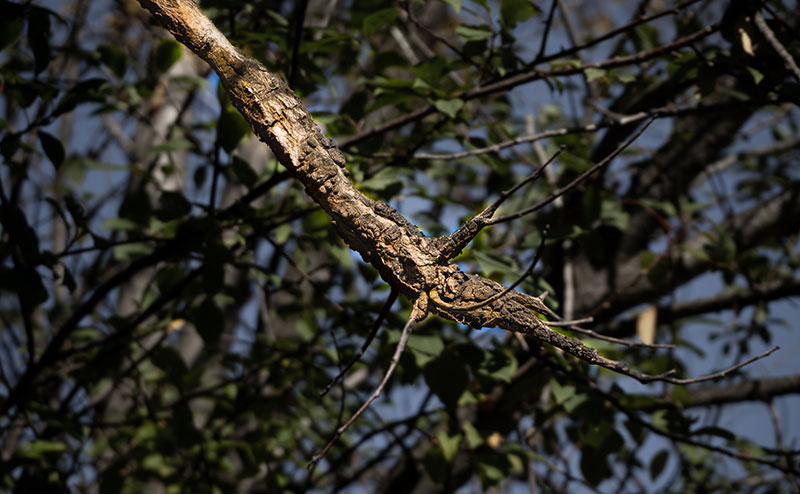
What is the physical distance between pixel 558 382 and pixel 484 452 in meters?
0.28

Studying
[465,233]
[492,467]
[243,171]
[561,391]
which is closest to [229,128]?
[243,171]

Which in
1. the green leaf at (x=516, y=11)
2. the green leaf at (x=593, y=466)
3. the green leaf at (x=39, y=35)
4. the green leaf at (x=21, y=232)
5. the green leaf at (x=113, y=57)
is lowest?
the green leaf at (x=593, y=466)

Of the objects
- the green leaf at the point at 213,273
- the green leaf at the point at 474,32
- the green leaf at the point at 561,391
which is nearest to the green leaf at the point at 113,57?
the green leaf at the point at 213,273

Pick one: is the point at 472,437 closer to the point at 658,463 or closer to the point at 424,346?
the point at 424,346

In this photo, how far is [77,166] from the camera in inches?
72.0

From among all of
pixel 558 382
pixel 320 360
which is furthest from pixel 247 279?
pixel 558 382

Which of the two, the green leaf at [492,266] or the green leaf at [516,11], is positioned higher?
the green leaf at [516,11]

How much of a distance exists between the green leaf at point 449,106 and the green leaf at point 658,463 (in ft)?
3.60

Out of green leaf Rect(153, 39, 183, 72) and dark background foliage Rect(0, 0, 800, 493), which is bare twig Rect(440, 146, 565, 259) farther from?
green leaf Rect(153, 39, 183, 72)

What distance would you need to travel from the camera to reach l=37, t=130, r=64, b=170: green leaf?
1.06 meters

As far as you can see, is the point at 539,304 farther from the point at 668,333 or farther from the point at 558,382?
the point at 668,333

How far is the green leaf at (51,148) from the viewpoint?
41.8 inches

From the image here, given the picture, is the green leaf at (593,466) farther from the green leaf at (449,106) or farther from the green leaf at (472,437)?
the green leaf at (449,106)

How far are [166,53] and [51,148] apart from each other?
0.33 m
